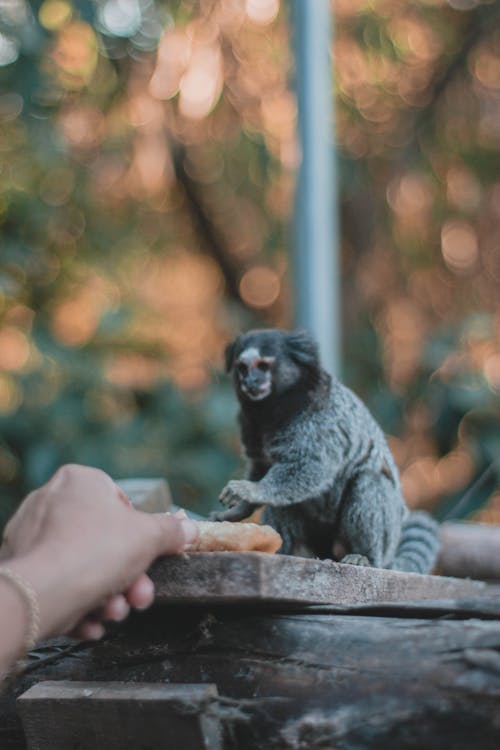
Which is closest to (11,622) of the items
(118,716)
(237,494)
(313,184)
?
(118,716)

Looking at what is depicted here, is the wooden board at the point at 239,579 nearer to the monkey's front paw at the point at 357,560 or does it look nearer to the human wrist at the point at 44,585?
the human wrist at the point at 44,585

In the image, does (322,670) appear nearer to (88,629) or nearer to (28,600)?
(88,629)

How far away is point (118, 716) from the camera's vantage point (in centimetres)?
128

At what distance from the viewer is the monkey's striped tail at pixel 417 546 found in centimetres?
244

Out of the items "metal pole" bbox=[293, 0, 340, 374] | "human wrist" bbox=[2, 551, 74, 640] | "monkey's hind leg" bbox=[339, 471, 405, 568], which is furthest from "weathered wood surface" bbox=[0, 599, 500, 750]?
"metal pole" bbox=[293, 0, 340, 374]

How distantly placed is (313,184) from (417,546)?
1750 millimetres

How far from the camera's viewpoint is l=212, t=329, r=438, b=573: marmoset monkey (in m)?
2.04

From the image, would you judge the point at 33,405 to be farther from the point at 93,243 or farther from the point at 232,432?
the point at 93,243

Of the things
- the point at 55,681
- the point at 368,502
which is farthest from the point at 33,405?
the point at 55,681

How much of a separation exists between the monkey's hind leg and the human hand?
0.87 metres

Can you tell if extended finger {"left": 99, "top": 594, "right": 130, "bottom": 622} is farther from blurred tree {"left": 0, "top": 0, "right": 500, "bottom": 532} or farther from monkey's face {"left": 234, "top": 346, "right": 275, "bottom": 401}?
blurred tree {"left": 0, "top": 0, "right": 500, "bottom": 532}

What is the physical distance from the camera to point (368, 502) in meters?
2.09

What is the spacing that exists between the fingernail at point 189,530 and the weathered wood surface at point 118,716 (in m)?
0.19

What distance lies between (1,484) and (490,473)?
2.15 meters
